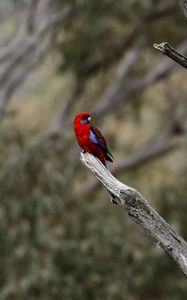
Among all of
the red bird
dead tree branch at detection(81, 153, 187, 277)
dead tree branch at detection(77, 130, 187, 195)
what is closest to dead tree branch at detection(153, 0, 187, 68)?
dead tree branch at detection(81, 153, 187, 277)

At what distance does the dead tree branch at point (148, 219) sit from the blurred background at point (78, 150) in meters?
7.21

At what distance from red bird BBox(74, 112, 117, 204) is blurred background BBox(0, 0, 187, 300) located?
6.45m

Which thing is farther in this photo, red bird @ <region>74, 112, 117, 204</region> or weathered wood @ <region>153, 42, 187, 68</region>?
red bird @ <region>74, 112, 117, 204</region>


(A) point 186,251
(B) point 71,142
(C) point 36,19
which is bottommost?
(A) point 186,251

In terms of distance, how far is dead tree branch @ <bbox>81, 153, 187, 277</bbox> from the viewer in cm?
541

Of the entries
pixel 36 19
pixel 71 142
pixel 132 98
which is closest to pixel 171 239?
pixel 71 142

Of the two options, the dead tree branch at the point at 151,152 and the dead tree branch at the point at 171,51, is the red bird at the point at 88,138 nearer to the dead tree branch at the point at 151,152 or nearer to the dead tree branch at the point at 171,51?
the dead tree branch at the point at 171,51

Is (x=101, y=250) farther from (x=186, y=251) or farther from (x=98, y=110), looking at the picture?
(x=186, y=251)

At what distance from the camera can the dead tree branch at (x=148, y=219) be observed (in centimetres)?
541

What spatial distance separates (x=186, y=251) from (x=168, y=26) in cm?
1146

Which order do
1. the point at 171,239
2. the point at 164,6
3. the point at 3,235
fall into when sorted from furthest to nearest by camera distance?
the point at 164,6 < the point at 3,235 < the point at 171,239

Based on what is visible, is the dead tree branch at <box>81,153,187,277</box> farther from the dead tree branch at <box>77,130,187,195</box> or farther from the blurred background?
the dead tree branch at <box>77,130,187,195</box>

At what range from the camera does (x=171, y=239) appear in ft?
18.3

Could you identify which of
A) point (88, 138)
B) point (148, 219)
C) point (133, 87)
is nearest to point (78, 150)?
point (133, 87)
